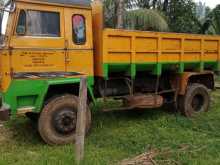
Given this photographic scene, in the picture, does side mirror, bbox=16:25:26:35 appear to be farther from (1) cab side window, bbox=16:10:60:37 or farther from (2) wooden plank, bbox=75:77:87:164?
(2) wooden plank, bbox=75:77:87:164

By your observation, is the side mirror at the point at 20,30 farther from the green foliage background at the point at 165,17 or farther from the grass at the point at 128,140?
the green foliage background at the point at 165,17

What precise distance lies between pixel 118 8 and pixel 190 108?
650cm

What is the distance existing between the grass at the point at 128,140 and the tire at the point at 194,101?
253mm

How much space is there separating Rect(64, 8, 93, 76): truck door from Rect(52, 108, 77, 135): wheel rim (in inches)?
31.6

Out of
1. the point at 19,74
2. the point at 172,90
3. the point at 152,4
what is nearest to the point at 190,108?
the point at 172,90

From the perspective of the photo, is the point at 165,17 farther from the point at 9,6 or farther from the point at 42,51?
the point at 9,6

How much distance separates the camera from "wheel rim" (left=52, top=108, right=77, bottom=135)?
677 centimetres

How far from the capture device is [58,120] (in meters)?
6.77

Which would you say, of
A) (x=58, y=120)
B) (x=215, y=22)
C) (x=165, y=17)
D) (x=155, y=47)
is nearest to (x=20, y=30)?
(x=58, y=120)

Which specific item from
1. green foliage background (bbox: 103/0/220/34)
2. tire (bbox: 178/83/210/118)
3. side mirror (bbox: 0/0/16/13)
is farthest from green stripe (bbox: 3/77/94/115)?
green foliage background (bbox: 103/0/220/34)

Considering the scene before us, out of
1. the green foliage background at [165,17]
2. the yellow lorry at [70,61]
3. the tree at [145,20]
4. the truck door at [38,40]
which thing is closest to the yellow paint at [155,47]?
the yellow lorry at [70,61]

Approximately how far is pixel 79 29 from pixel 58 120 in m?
1.73

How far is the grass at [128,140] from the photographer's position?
19.4 feet

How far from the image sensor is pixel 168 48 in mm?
8438
